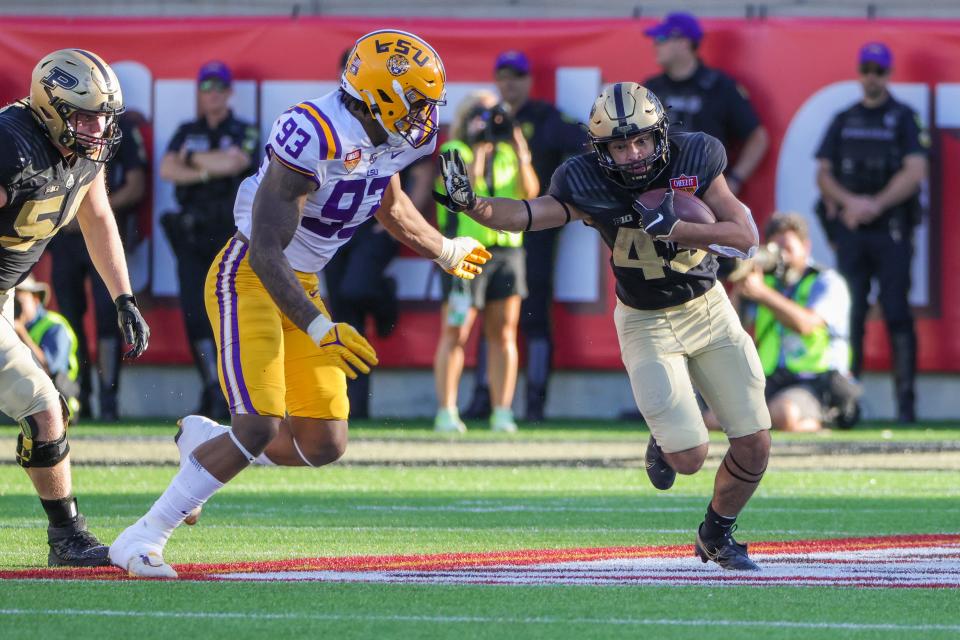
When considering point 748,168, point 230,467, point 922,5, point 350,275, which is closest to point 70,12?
point 350,275

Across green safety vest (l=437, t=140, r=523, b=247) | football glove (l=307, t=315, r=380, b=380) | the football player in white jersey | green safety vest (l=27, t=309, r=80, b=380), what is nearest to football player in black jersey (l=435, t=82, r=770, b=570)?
the football player in white jersey

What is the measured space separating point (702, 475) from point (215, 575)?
430cm

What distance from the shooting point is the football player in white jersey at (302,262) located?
5742 mm

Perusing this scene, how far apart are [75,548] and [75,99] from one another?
58.2 inches

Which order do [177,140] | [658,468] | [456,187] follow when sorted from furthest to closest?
[177,140] < [658,468] < [456,187]

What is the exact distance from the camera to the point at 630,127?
6137 millimetres

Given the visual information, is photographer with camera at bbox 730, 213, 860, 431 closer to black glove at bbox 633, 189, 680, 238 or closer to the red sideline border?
the red sideline border

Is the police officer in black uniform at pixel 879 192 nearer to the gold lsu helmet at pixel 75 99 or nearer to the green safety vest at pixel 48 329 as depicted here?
the green safety vest at pixel 48 329

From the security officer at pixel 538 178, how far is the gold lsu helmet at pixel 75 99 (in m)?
6.21

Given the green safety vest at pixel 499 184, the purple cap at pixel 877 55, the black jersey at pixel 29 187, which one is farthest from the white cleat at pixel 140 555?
the purple cap at pixel 877 55

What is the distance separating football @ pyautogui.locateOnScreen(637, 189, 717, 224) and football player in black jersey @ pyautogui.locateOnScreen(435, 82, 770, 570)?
0.05 meters

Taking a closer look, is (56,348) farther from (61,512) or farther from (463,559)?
(463,559)

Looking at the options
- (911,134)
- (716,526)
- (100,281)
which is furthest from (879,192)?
(716,526)

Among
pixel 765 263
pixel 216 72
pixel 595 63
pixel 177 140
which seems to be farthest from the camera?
pixel 595 63
